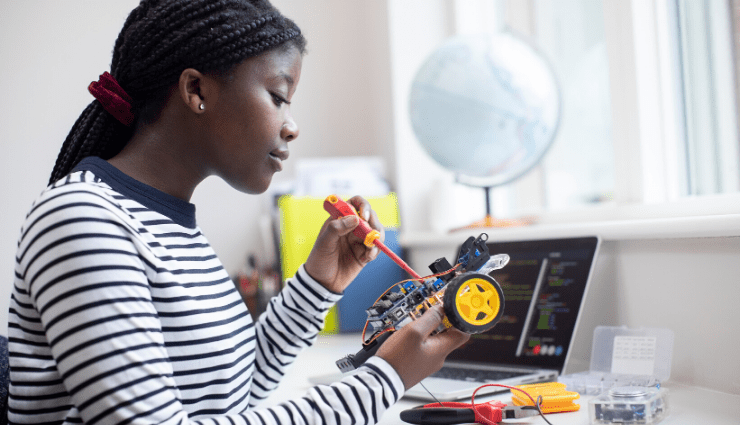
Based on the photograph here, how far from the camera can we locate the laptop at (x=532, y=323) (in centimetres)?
100

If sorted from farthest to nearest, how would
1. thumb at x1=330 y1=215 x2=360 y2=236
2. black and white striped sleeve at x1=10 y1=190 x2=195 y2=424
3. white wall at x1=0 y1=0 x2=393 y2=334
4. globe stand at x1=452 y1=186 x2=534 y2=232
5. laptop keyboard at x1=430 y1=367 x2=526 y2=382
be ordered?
white wall at x1=0 y1=0 x2=393 y2=334 → globe stand at x1=452 y1=186 x2=534 y2=232 → laptop keyboard at x1=430 y1=367 x2=526 y2=382 → thumb at x1=330 y1=215 x2=360 y2=236 → black and white striped sleeve at x1=10 y1=190 x2=195 y2=424

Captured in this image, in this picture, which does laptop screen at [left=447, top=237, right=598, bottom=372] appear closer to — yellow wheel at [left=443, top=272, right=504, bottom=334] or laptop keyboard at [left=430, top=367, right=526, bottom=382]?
laptop keyboard at [left=430, top=367, right=526, bottom=382]

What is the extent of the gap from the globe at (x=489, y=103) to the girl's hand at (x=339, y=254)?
21.3 inches

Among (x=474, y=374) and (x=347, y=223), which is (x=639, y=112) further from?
(x=347, y=223)

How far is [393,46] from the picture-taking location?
6.16ft

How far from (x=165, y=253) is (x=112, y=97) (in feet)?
0.67

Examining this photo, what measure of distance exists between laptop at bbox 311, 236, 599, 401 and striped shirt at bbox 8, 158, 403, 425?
33 centimetres

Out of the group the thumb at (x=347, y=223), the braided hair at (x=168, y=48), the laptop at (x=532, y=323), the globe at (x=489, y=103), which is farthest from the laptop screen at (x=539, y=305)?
the braided hair at (x=168, y=48)

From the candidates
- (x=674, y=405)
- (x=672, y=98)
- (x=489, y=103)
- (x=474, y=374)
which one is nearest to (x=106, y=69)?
(x=489, y=103)

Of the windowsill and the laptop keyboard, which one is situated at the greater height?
the windowsill

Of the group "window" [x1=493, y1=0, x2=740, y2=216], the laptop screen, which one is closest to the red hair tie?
the laptop screen

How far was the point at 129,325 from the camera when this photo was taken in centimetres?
56

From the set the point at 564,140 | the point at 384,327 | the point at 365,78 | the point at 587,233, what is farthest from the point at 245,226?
the point at 384,327

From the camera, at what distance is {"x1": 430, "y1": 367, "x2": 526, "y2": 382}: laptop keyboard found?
98cm
